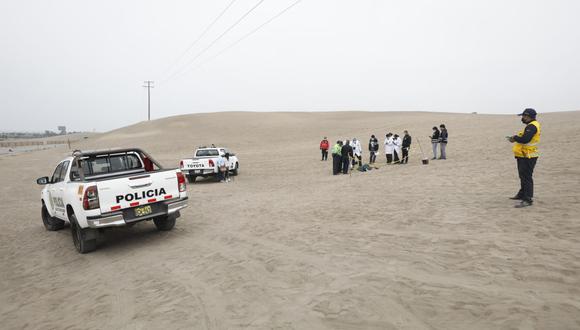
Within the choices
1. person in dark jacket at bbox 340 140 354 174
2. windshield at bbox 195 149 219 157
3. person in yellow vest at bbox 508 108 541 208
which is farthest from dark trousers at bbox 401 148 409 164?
person in yellow vest at bbox 508 108 541 208

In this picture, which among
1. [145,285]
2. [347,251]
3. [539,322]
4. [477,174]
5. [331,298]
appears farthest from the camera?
[477,174]

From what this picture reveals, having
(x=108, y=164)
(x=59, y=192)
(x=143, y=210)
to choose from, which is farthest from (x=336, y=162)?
(x=59, y=192)

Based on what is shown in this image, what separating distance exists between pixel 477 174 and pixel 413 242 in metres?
7.68

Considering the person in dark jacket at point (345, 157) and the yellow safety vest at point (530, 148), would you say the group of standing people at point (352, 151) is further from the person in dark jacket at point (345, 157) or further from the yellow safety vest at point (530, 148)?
the yellow safety vest at point (530, 148)

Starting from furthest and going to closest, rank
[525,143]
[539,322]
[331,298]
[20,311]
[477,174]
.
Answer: [477,174] < [525,143] < [20,311] < [331,298] < [539,322]

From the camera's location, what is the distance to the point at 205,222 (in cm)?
894

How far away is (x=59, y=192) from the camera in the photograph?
776cm

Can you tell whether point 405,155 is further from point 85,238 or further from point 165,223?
point 85,238

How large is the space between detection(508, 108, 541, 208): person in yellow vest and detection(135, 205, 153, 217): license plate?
7447 mm

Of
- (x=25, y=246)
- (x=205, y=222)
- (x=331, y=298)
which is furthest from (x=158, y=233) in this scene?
(x=331, y=298)

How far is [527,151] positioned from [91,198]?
8.46 meters

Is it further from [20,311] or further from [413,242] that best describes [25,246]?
[413,242]

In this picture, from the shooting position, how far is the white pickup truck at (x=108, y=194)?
6562 mm

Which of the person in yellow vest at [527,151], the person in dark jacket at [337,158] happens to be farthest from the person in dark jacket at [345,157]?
the person in yellow vest at [527,151]
